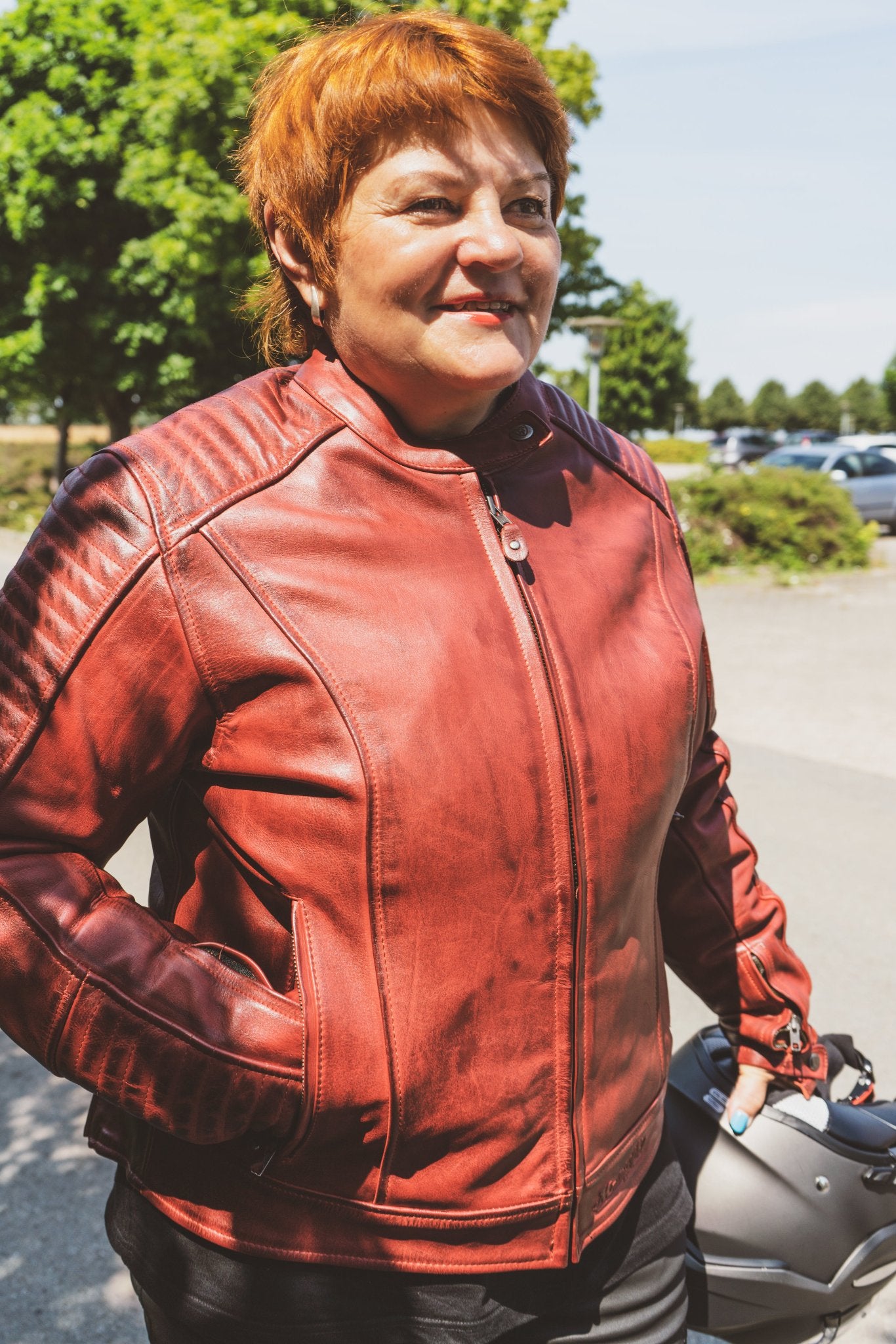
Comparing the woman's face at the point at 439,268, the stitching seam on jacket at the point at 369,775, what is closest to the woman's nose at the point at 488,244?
the woman's face at the point at 439,268

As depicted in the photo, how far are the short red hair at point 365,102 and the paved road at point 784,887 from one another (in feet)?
8.13

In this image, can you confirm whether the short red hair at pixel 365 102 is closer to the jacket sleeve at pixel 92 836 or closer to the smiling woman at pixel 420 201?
the smiling woman at pixel 420 201

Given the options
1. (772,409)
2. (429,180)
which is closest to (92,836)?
(429,180)

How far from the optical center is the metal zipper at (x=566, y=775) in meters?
1.35

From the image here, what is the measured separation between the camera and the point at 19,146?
21.8m

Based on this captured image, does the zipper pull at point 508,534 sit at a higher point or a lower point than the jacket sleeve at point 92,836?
higher

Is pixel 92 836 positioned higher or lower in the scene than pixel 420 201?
lower

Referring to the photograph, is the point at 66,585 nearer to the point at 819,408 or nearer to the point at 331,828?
the point at 331,828

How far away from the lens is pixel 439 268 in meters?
1.33

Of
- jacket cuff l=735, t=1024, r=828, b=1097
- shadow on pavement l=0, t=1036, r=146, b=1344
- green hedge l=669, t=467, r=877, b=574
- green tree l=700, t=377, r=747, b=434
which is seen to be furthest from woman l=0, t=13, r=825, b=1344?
green tree l=700, t=377, r=747, b=434

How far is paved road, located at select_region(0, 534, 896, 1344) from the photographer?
2906mm

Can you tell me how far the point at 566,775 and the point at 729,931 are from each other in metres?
0.57

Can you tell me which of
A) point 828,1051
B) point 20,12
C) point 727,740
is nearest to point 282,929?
point 828,1051

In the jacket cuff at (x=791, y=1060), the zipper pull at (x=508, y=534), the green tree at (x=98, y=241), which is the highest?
the green tree at (x=98, y=241)
